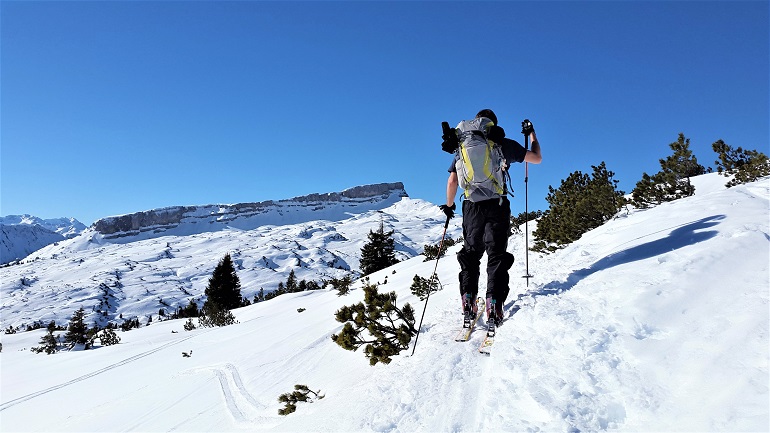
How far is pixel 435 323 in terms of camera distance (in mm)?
4195

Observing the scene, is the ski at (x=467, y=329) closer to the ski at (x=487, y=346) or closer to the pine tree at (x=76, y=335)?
the ski at (x=487, y=346)

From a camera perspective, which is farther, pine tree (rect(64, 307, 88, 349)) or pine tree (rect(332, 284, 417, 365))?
pine tree (rect(64, 307, 88, 349))

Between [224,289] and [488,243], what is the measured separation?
33.3 meters

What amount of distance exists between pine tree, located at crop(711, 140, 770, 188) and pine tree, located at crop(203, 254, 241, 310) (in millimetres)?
32898

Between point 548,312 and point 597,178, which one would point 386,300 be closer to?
point 548,312

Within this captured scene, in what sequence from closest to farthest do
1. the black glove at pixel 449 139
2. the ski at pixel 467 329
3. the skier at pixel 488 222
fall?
the ski at pixel 467 329
the skier at pixel 488 222
the black glove at pixel 449 139

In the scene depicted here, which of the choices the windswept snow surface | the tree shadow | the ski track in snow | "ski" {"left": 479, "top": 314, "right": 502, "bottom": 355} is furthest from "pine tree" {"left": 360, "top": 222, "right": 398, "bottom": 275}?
"ski" {"left": 479, "top": 314, "right": 502, "bottom": 355}

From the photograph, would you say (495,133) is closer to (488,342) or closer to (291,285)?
(488,342)

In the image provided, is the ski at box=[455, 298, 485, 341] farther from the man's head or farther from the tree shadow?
the man's head

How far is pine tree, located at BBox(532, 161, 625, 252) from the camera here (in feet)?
31.4

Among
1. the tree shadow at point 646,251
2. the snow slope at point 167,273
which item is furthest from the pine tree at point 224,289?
the snow slope at point 167,273

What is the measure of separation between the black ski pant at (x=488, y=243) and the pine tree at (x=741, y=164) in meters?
10.1

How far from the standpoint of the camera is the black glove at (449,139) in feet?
13.6

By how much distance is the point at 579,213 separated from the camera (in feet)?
32.5
